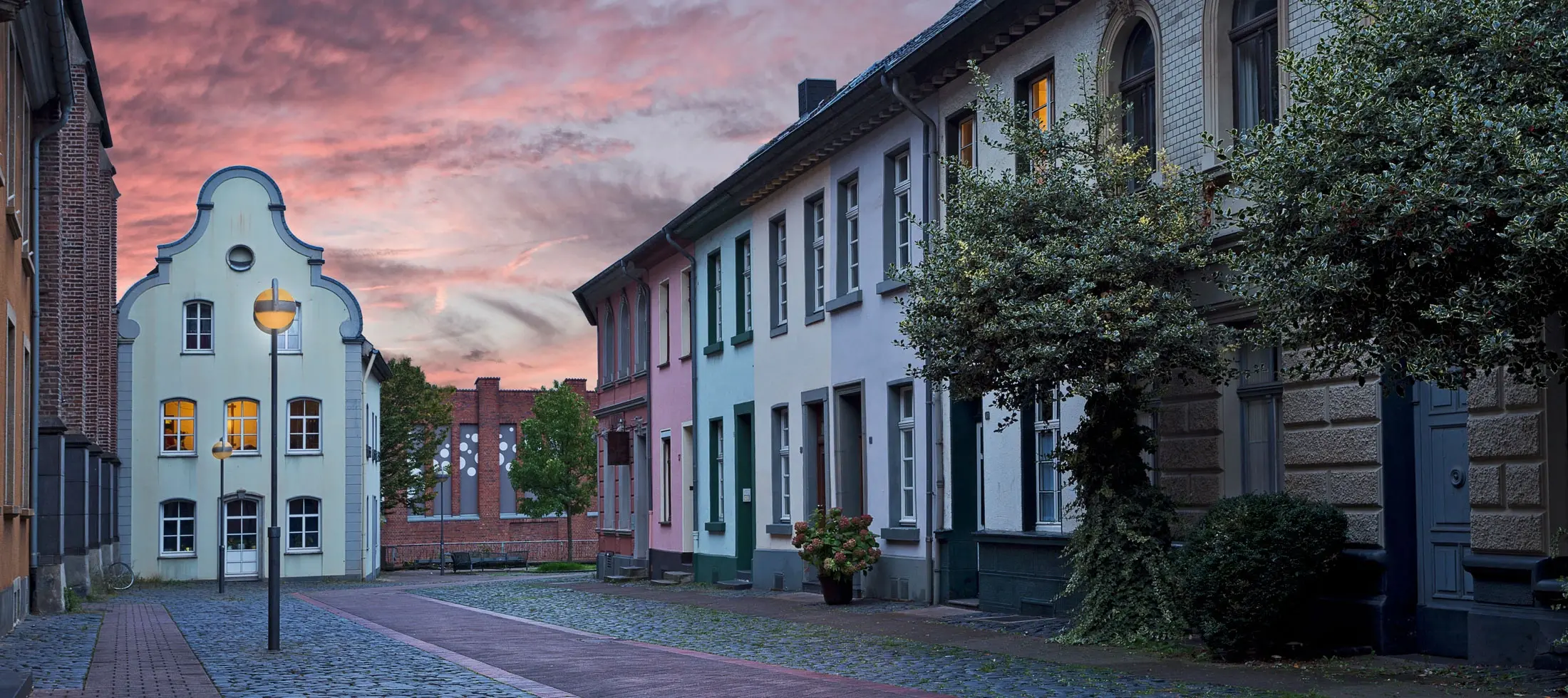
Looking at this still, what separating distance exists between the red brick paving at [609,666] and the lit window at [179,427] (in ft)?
83.3

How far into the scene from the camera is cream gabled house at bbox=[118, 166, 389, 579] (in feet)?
144

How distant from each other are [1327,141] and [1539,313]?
5.13ft

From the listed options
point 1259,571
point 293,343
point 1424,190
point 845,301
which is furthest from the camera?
point 293,343

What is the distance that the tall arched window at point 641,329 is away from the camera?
36.1 metres

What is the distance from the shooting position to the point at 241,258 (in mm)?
45188

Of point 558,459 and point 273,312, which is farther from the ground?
point 273,312

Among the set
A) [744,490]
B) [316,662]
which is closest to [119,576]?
[744,490]

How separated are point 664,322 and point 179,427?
1677 cm

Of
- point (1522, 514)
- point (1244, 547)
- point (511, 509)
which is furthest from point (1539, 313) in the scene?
point (511, 509)

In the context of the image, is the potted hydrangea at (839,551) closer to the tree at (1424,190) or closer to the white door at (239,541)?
the tree at (1424,190)

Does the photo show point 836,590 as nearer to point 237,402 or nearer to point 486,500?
point 237,402

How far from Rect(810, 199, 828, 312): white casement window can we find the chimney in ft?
22.7

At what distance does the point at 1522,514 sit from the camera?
36.4 ft

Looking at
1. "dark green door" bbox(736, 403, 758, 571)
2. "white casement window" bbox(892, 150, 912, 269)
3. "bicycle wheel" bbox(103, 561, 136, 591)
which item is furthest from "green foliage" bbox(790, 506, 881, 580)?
"bicycle wheel" bbox(103, 561, 136, 591)
